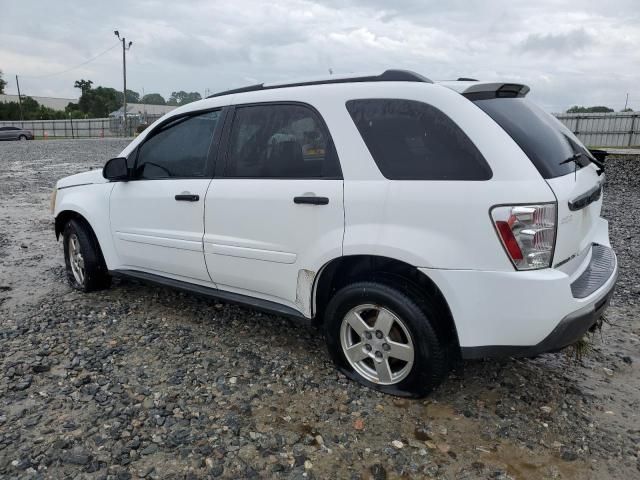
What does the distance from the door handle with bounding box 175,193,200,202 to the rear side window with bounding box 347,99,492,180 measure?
1.32 metres

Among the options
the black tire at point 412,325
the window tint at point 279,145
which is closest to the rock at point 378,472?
the black tire at point 412,325

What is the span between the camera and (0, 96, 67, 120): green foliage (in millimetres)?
65812

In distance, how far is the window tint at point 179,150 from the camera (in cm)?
371

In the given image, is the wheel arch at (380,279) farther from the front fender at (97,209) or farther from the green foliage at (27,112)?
the green foliage at (27,112)

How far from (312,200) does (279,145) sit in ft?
1.73

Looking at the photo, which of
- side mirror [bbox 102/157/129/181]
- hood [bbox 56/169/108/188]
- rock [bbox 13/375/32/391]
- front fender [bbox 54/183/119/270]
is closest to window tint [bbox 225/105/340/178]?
side mirror [bbox 102/157/129/181]

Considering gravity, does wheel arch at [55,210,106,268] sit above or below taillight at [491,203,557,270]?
below

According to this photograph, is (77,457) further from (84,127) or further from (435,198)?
(84,127)

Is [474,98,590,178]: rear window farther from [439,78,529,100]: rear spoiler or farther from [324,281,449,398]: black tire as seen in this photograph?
[324,281,449,398]: black tire

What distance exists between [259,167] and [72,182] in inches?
92.4

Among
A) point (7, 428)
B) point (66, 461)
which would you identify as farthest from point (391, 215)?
point (7, 428)

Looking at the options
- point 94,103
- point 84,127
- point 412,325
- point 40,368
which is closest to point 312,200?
point 412,325

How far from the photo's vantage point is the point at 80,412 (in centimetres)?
288

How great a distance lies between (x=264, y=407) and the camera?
116 inches
